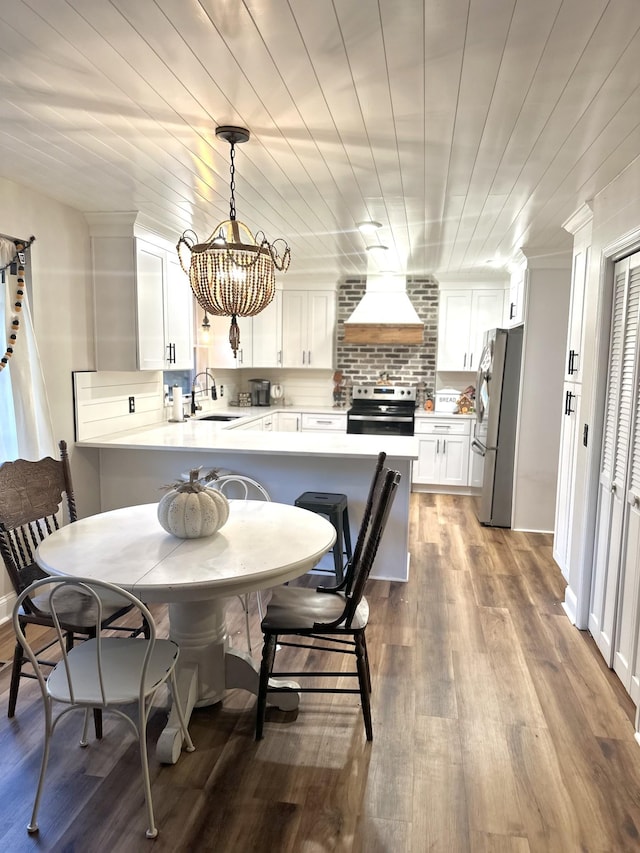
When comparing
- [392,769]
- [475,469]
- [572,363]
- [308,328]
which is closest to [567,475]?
[572,363]

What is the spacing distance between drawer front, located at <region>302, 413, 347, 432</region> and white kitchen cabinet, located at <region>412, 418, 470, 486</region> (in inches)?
31.6

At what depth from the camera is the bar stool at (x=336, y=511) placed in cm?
329

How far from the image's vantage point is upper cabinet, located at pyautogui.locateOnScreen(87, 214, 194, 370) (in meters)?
3.63

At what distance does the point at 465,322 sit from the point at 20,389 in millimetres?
4474

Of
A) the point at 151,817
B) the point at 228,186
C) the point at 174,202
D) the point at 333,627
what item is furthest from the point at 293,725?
the point at 174,202

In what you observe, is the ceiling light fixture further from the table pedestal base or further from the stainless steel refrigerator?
the table pedestal base

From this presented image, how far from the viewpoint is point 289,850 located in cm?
161

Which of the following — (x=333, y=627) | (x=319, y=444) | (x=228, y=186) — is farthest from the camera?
(x=319, y=444)

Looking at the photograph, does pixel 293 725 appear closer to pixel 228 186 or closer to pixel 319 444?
pixel 319 444

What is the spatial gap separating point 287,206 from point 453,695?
271 centimetres

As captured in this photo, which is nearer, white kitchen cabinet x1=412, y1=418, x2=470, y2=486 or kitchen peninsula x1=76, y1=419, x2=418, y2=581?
kitchen peninsula x1=76, y1=419, x2=418, y2=581

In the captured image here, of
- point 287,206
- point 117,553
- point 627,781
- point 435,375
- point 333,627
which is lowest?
point 627,781

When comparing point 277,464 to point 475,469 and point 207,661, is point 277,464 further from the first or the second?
point 475,469

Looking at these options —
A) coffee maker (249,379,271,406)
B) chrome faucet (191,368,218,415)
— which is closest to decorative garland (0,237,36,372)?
chrome faucet (191,368,218,415)
